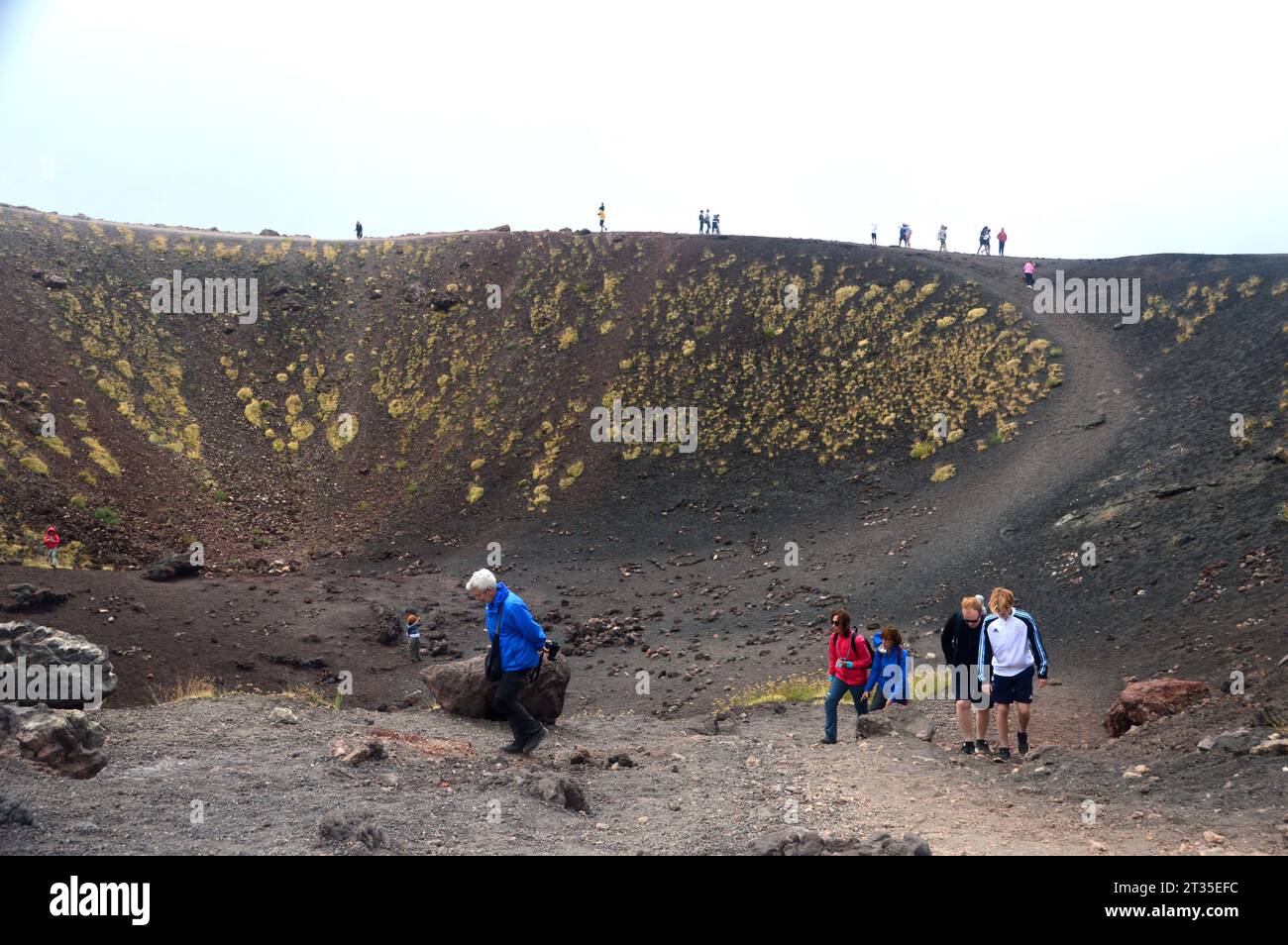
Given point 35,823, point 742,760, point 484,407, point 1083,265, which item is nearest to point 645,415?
point 484,407

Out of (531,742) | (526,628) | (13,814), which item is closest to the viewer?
(13,814)

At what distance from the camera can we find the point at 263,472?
37.3 meters

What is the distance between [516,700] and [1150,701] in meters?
7.81

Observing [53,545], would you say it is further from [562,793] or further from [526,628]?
[562,793]

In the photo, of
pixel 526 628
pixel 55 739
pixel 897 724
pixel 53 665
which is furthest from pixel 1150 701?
pixel 53 665

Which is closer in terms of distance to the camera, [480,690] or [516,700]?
[516,700]

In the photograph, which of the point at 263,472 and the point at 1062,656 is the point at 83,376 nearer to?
the point at 263,472

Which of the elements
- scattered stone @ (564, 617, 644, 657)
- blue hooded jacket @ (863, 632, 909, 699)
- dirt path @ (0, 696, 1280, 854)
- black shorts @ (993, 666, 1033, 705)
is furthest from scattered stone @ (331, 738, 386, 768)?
scattered stone @ (564, 617, 644, 657)

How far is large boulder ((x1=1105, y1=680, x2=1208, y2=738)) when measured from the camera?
35.1 feet

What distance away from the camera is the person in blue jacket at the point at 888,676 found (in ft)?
42.3

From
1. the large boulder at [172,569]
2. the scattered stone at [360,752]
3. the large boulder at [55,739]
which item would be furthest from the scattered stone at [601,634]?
the large boulder at [55,739]

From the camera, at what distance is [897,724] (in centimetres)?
1235

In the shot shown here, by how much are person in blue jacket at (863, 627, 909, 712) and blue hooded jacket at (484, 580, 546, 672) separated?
5605 millimetres
